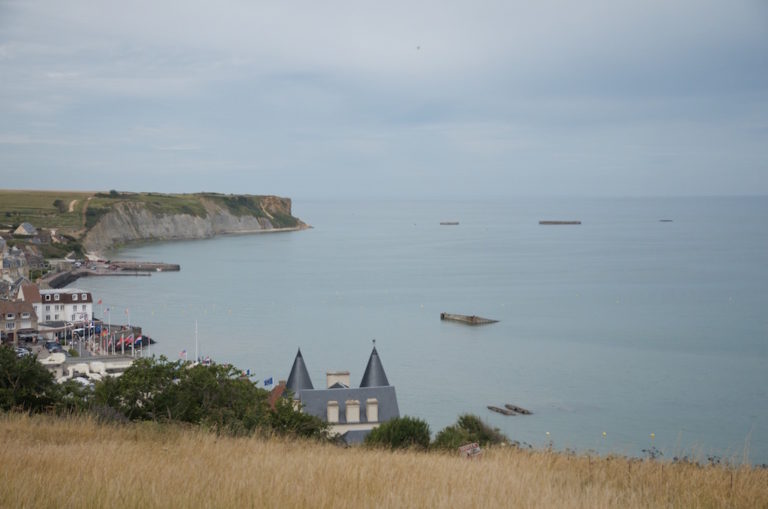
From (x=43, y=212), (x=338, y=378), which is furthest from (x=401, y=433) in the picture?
(x=43, y=212)

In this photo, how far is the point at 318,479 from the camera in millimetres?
4973

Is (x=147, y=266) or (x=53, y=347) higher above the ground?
(x=147, y=266)

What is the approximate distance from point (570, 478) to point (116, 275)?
256 feet

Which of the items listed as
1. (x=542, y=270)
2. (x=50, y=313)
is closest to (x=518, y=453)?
(x=50, y=313)

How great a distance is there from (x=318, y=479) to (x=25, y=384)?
9198mm

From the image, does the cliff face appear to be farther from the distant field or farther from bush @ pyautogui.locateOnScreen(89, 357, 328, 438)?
bush @ pyautogui.locateOnScreen(89, 357, 328, 438)

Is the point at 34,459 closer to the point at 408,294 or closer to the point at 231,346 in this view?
the point at 231,346

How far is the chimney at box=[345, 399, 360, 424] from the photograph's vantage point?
20.5m

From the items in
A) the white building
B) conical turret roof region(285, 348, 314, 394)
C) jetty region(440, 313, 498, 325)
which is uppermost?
conical turret roof region(285, 348, 314, 394)

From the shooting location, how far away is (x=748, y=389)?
3291 centimetres

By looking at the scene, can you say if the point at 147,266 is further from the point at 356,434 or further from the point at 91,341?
the point at 356,434

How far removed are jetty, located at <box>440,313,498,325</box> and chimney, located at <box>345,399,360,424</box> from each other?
2980 centimetres

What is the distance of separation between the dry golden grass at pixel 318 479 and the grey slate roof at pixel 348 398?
13.7 m

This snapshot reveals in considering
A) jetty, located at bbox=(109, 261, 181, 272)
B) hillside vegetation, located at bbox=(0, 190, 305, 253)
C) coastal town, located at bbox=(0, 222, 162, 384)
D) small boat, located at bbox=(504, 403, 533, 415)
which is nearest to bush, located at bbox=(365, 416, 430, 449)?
small boat, located at bbox=(504, 403, 533, 415)
